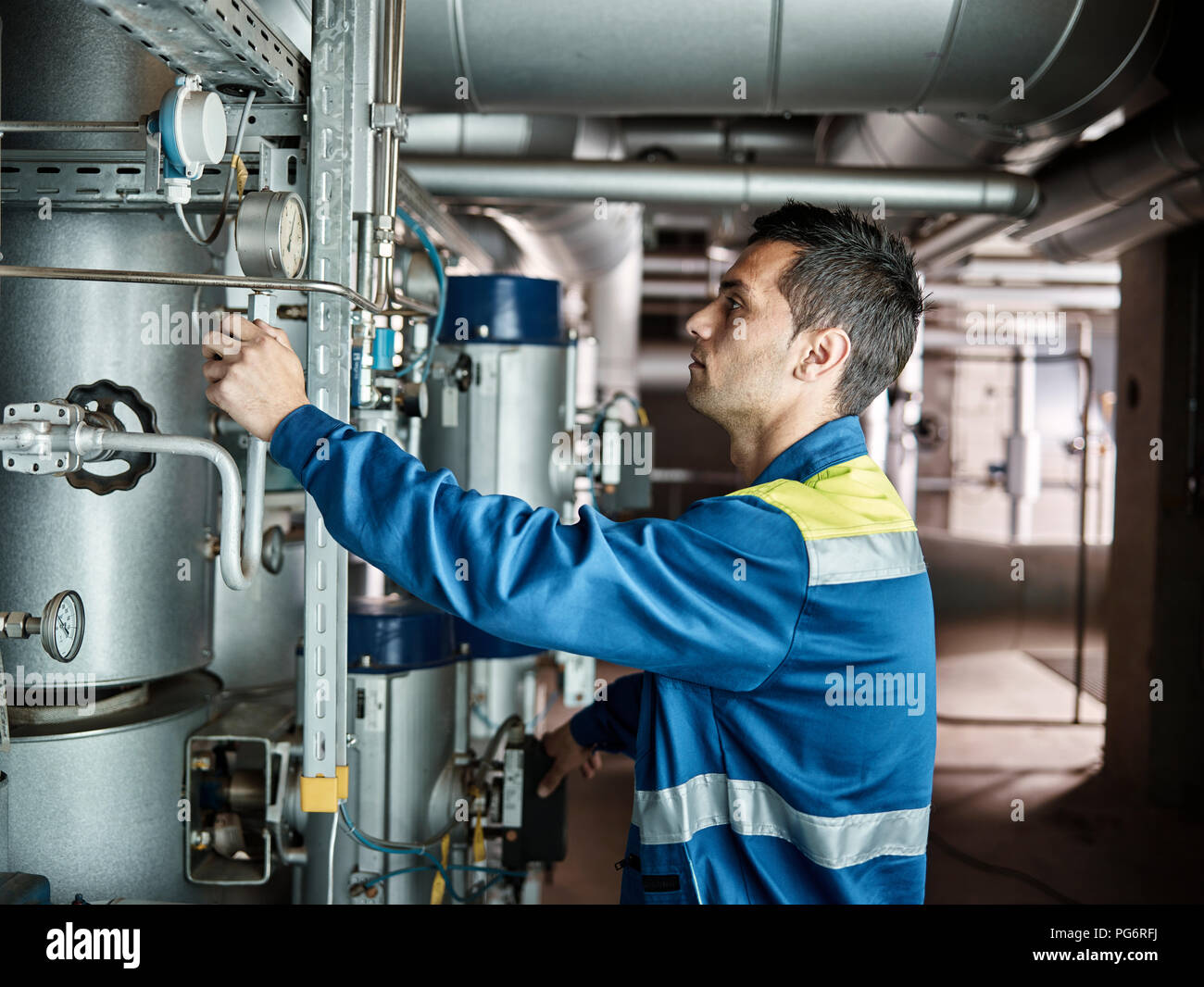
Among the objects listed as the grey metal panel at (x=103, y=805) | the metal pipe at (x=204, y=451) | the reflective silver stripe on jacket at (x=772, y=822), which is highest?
the metal pipe at (x=204, y=451)

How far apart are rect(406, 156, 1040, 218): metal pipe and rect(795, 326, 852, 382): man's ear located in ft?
5.19

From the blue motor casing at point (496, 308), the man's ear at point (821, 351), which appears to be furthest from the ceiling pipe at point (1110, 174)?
the man's ear at point (821, 351)

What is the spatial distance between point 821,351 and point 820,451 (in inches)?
4.7

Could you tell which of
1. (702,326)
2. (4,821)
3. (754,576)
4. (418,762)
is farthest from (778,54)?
(4,821)

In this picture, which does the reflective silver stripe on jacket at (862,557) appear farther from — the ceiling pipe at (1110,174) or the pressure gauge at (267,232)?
the ceiling pipe at (1110,174)

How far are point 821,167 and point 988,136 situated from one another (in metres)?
0.55

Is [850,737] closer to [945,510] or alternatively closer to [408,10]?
[408,10]

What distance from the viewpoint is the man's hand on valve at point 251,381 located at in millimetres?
985

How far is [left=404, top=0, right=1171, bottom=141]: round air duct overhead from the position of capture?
172cm

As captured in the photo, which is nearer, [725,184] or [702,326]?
[702,326]

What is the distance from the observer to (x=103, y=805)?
1458mm

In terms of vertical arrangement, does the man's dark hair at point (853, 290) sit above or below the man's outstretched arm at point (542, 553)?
above

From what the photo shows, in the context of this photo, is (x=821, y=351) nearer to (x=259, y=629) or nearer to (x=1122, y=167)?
(x=259, y=629)
